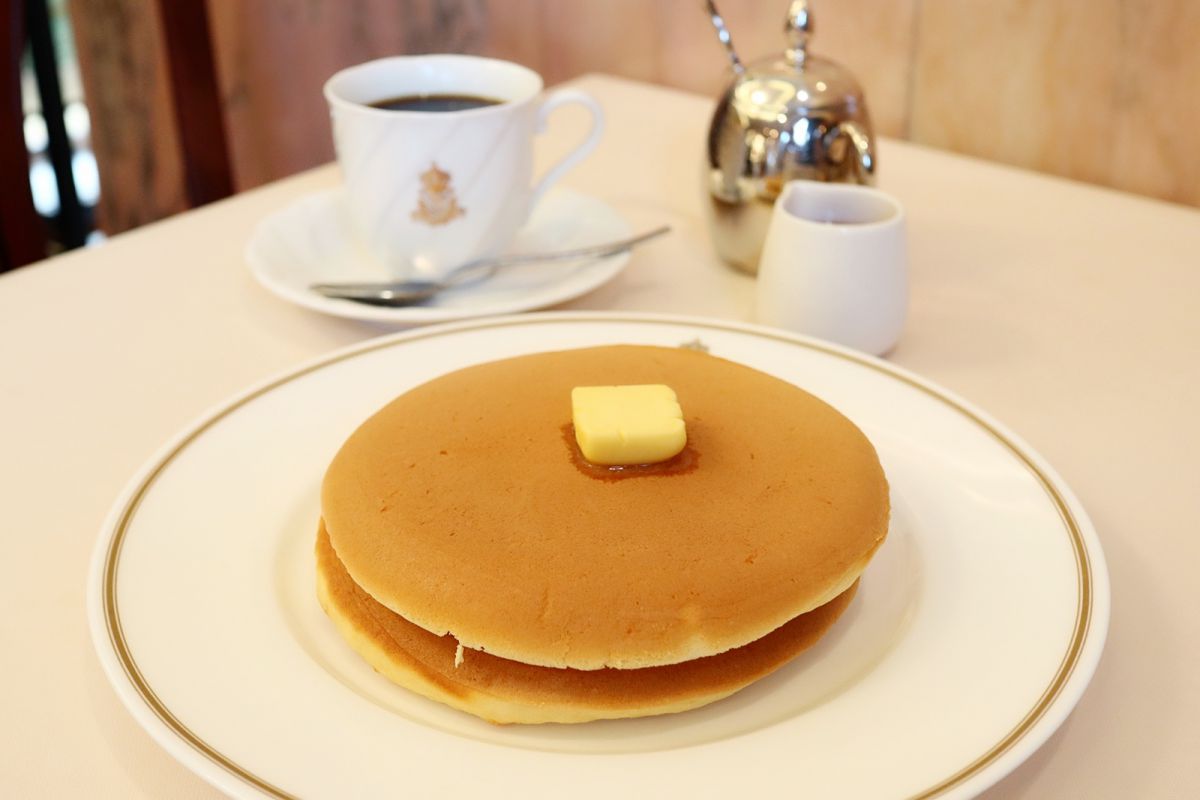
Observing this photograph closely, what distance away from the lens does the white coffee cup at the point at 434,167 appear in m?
0.95

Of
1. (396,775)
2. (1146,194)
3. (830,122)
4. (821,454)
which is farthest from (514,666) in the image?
(1146,194)

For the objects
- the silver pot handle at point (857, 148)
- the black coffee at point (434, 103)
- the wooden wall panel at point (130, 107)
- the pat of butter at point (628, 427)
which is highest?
the black coffee at point (434, 103)

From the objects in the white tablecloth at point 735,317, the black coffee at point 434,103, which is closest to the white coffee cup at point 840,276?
the white tablecloth at point 735,317

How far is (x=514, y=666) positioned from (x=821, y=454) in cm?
21

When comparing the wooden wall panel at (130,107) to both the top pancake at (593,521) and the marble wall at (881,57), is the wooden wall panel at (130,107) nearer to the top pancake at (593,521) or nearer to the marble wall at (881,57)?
the marble wall at (881,57)

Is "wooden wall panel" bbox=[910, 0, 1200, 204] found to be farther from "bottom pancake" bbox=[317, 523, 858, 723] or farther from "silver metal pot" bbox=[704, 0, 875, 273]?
"bottom pancake" bbox=[317, 523, 858, 723]

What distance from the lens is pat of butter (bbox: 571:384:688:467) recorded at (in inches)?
23.9

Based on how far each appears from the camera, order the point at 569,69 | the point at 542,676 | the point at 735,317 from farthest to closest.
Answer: the point at 569,69 < the point at 735,317 < the point at 542,676

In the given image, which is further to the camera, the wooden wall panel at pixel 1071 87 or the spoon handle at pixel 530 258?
the wooden wall panel at pixel 1071 87

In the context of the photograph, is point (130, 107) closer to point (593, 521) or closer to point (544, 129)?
point (544, 129)

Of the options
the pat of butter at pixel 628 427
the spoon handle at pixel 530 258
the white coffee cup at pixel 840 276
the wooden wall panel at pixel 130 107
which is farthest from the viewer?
the wooden wall panel at pixel 130 107

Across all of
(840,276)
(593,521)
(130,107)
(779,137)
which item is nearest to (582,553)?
(593,521)

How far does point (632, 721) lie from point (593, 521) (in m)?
0.10

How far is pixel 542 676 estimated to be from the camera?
55 cm
